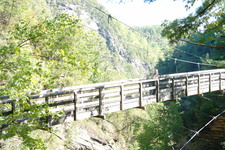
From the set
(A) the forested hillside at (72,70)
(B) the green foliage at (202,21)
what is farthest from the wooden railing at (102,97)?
(B) the green foliage at (202,21)

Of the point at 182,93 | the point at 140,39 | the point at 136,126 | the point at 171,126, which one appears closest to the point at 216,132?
the point at 171,126

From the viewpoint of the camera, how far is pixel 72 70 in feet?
36.3

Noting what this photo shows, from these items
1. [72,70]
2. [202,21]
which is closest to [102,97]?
[202,21]

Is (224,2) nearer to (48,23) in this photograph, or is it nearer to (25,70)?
(48,23)

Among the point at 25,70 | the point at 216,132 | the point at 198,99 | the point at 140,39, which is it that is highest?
the point at 140,39

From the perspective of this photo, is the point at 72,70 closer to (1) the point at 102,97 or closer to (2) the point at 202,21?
(1) the point at 102,97

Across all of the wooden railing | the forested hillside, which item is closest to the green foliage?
the forested hillside

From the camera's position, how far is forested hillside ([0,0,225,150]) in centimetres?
335

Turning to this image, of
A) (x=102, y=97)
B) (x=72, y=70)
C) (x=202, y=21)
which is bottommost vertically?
(x=102, y=97)

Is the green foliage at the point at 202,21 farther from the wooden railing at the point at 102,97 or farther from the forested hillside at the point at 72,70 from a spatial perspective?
the wooden railing at the point at 102,97

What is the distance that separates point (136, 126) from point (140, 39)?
108 meters

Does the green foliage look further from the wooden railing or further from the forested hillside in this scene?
the wooden railing

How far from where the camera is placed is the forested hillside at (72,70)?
335 cm

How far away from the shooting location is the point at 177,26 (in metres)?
5.43
